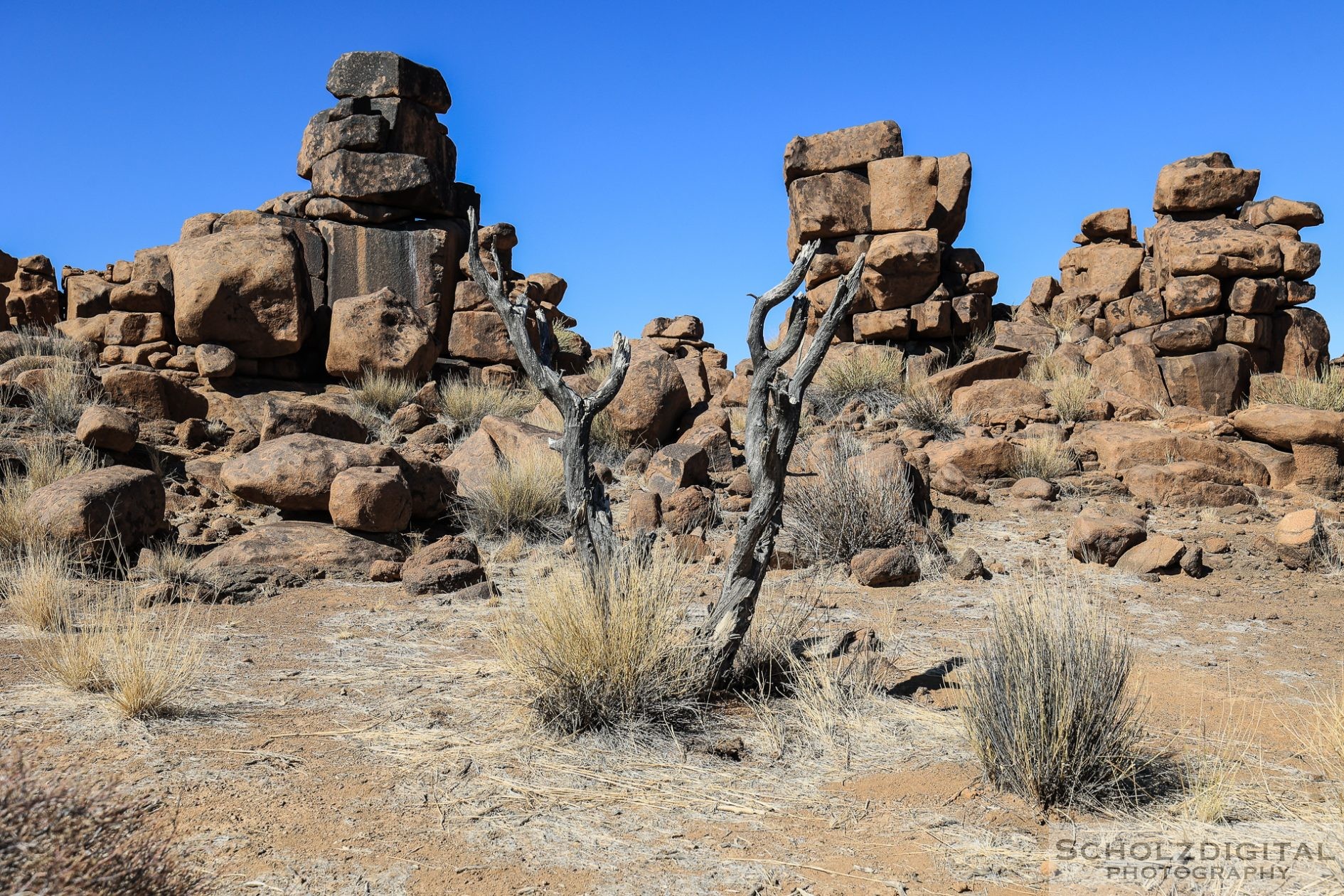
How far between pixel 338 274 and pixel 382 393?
294cm

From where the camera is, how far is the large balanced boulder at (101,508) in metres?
8.58

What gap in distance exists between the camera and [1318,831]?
12.8 ft

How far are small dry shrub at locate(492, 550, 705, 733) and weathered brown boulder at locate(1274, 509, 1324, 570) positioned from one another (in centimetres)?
609

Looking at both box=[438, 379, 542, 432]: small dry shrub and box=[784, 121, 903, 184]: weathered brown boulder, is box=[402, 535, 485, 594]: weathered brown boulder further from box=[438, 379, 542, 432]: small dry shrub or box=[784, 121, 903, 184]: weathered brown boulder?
box=[784, 121, 903, 184]: weathered brown boulder

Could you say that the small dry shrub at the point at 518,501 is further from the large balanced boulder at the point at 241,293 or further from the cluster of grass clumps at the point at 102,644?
the large balanced boulder at the point at 241,293

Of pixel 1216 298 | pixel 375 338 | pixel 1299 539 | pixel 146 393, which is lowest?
pixel 1299 539

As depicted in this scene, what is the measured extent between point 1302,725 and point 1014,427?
31.1 feet

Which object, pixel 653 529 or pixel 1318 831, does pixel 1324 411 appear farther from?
pixel 1318 831

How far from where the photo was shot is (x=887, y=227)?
18781 millimetres

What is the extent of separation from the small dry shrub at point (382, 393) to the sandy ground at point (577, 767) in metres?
8.93

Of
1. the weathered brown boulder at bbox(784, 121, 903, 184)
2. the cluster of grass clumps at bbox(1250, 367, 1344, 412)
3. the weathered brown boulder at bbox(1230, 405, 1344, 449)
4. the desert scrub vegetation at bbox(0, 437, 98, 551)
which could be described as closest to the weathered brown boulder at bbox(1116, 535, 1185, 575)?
the weathered brown boulder at bbox(1230, 405, 1344, 449)

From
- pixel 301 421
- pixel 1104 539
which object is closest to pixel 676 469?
pixel 301 421

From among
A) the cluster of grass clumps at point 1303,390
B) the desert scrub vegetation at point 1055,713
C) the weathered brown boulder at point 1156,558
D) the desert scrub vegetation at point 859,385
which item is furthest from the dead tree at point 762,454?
the cluster of grass clumps at point 1303,390

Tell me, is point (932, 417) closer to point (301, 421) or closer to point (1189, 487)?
point (1189, 487)
